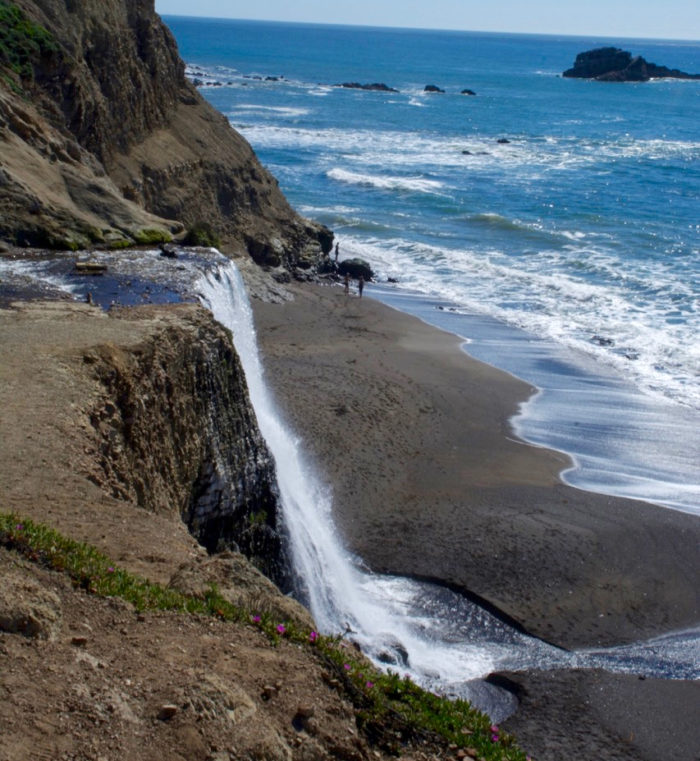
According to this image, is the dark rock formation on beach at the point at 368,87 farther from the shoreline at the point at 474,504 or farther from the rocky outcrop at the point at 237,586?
the rocky outcrop at the point at 237,586

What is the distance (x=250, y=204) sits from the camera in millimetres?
32344

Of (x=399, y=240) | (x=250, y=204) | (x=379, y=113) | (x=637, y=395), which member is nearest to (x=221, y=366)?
(x=637, y=395)

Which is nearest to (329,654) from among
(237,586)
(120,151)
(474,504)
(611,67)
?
(237,586)

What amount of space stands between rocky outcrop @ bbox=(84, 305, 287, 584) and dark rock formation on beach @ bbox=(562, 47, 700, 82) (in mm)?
142286

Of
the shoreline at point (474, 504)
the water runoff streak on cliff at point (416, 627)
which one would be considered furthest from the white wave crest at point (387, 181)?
the water runoff streak on cliff at point (416, 627)

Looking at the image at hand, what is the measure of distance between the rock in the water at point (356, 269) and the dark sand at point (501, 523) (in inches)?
359

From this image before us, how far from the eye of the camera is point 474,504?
17.3 metres

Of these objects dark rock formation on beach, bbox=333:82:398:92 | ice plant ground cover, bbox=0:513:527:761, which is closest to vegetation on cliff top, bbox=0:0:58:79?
ice plant ground cover, bbox=0:513:527:761

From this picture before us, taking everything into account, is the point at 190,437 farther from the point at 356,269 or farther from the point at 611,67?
the point at 611,67

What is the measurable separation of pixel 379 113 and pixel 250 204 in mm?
60560

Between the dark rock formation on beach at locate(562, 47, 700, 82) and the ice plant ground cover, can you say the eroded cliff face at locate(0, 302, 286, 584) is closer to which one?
the ice plant ground cover

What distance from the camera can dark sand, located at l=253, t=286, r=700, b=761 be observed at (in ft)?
40.4

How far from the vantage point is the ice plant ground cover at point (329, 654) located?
676 centimetres

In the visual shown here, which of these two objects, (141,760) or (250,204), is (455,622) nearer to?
(141,760)
